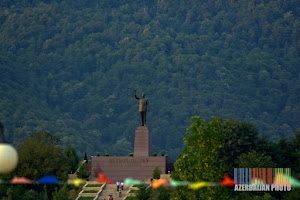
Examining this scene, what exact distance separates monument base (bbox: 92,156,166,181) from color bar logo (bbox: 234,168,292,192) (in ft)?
36.7

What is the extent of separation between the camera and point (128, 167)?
75312 mm

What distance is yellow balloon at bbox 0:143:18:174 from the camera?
610 inches

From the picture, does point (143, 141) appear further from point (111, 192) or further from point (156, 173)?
point (111, 192)

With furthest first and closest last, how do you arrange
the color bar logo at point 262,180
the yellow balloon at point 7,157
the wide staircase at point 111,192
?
the wide staircase at point 111,192
the color bar logo at point 262,180
the yellow balloon at point 7,157

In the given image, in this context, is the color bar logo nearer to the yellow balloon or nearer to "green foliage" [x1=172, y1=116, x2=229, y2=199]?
"green foliage" [x1=172, y1=116, x2=229, y2=199]

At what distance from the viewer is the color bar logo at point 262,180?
61556 millimetres

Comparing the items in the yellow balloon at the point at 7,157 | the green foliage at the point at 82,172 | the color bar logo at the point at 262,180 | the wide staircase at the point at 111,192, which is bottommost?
the yellow balloon at the point at 7,157

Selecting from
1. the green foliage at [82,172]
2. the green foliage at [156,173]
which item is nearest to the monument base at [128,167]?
the green foliage at [82,172]

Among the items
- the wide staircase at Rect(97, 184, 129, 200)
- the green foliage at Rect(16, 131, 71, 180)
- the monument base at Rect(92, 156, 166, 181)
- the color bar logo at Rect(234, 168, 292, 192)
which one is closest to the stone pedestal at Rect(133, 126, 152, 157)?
the monument base at Rect(92, 156, 166, 181)

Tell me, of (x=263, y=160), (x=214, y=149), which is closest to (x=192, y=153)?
(x=214, y=149)

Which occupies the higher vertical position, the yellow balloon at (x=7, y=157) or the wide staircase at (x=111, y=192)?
the wide staircase at (x=111, y=192)

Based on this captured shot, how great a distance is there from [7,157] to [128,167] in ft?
197

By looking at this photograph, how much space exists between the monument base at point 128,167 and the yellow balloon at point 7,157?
5920 centimetres

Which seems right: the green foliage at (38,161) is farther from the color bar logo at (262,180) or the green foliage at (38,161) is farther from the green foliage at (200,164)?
the green foliage at (200,164)
